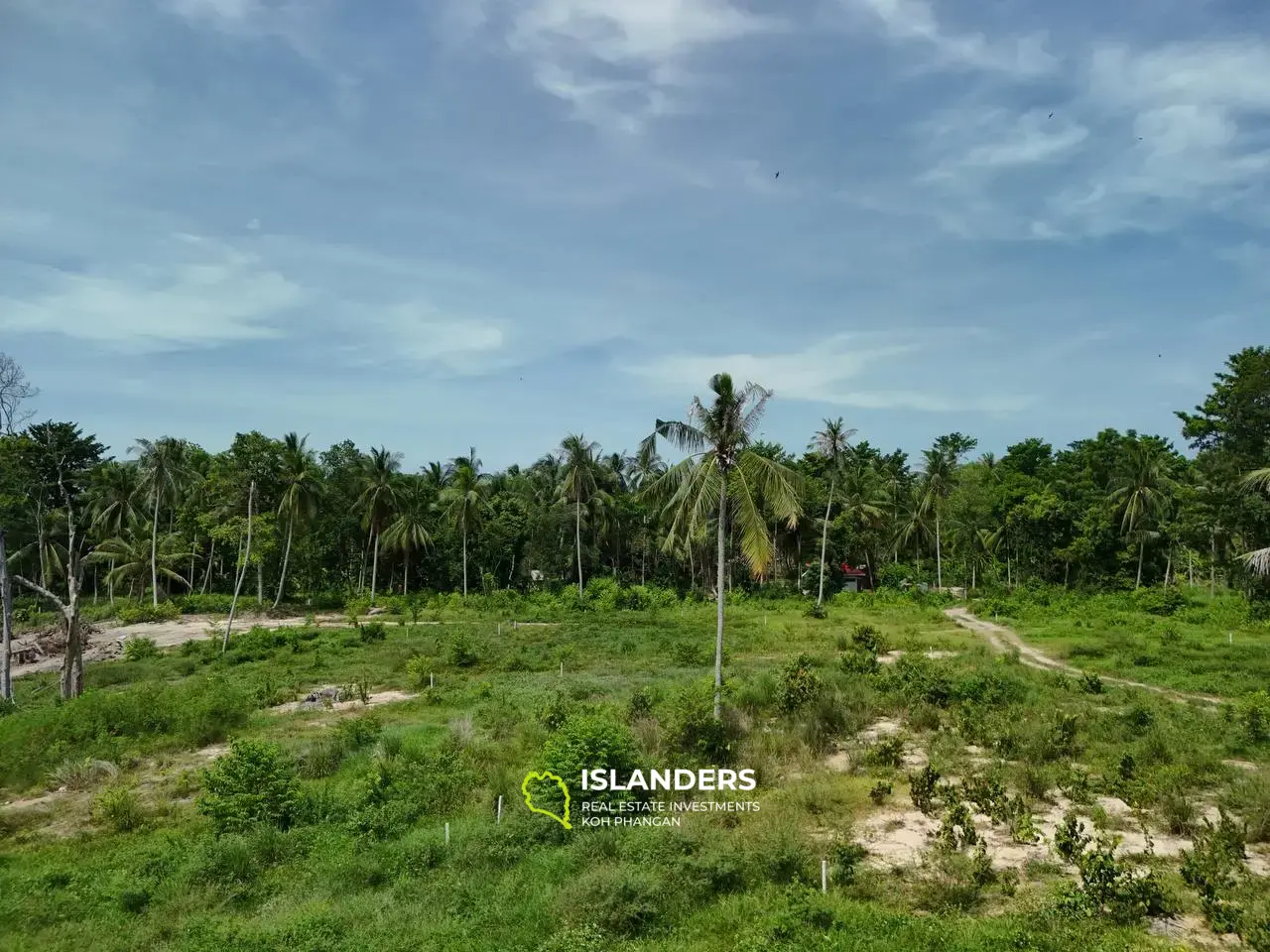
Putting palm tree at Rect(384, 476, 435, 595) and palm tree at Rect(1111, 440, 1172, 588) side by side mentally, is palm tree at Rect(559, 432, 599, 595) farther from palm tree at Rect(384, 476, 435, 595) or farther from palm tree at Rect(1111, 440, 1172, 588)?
palm tree at Rect(1111, 440, 1172, 588)

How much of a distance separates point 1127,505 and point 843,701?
43723mm

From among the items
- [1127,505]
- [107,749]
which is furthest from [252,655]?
[1127,505]

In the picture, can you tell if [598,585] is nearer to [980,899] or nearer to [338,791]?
[338,791]

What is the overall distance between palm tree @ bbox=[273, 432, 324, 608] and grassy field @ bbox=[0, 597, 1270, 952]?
2631cm

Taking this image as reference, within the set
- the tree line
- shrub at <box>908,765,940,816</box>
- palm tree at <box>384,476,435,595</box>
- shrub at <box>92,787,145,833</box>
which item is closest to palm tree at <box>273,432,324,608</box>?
the tree line

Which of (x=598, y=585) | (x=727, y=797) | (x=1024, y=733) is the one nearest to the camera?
(x=727, y=797)

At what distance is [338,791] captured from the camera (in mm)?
14977

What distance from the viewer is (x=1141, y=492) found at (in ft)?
171

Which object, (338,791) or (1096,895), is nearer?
(1096,895)

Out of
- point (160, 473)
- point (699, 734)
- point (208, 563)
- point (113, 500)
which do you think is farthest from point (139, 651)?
point (113, 500)

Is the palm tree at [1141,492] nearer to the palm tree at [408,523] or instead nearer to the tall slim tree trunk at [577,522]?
the tall slim tree trunk at [577,522]

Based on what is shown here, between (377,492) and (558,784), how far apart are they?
153 ft

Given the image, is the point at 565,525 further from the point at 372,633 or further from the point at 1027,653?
the point at 1027,653

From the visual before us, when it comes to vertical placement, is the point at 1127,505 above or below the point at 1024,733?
above
